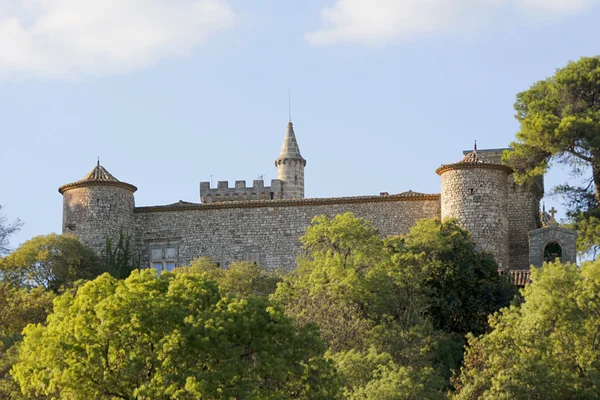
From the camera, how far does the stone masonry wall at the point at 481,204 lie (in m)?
51.6

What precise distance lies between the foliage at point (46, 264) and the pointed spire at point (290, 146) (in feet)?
99.6

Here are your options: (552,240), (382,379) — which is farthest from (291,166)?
(382,379)

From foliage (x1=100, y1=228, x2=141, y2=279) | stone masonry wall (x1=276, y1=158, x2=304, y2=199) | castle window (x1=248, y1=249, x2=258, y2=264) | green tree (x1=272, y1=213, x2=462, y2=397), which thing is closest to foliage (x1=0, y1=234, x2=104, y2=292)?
foliage (x1=100, y1=228, x2=141, y2=279)

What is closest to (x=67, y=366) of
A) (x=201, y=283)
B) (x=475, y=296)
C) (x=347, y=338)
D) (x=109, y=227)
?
(x=201, y=283)

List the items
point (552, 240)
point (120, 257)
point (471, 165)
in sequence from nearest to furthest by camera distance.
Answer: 1. point (552, 240)
2. point (471, 165)
3. point (120, 257)

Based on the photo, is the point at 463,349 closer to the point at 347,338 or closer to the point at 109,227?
the point at 347,338

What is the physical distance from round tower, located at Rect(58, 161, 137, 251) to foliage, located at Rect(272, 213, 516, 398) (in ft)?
30.7

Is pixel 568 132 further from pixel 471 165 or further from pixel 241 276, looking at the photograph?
pixel 241 276

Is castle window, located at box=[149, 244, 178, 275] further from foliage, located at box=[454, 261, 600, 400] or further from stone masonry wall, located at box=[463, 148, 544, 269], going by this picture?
foliage, located at box=[454, 261, 600, 400]

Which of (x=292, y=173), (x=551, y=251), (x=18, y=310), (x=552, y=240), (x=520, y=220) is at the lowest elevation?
(x=18, y=310)

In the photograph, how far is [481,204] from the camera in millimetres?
52031

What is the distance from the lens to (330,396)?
34.5m

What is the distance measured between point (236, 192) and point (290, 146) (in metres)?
9.95

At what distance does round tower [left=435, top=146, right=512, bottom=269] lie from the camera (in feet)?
169
